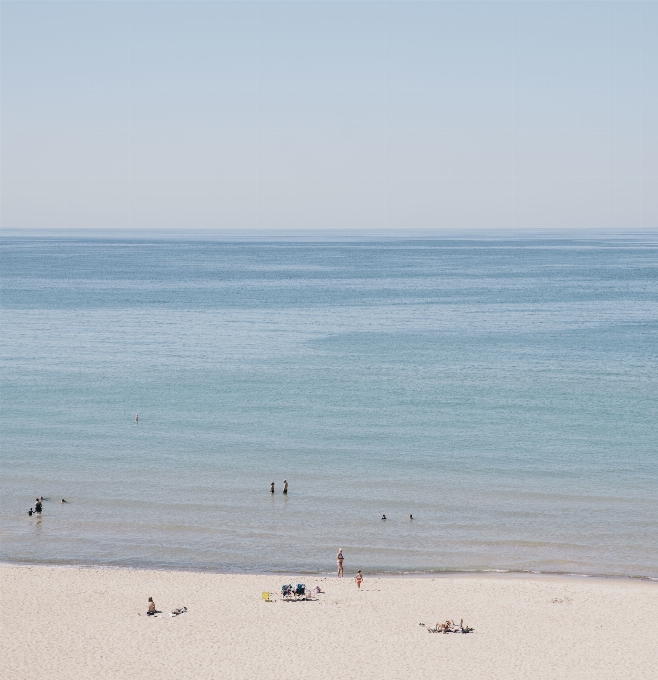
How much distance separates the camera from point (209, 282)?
455ft

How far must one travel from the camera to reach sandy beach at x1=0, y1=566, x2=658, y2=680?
2369 centimetres

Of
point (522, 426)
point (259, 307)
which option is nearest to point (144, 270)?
point (259, 307)

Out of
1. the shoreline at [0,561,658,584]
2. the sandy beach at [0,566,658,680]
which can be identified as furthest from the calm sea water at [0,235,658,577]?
the sandy beach at [0,566,658,680]

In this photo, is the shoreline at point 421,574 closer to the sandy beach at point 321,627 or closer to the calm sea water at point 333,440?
the sandy beach at point 321,627

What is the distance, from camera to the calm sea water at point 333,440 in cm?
3403

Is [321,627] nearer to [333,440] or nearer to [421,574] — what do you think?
[421,574]

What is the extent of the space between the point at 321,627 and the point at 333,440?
20291mm

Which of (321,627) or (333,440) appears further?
(333,440)

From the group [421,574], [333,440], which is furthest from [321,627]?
[333,440]

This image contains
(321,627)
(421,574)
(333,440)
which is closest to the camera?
(321,627)

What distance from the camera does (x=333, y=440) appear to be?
46469 millimetres

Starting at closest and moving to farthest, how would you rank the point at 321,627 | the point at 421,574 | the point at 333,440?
the point at 321,627
the point at 421,574
the point at 333,440

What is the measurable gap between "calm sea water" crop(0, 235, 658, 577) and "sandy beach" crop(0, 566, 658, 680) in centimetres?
227

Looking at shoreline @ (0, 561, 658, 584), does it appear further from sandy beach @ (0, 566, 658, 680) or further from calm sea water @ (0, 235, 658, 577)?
calm sea water @ (0, 235, 658, 577)
